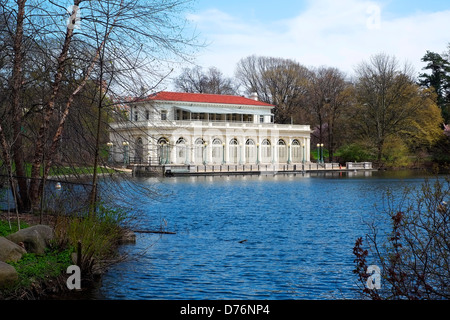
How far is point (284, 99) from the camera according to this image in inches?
2557

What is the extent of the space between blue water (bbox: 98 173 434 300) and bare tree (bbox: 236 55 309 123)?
1663 inches

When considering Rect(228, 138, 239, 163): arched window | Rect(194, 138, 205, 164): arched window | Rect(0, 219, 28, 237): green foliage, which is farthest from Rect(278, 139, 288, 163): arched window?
Rect(0, 219, 28, 237): green foliage

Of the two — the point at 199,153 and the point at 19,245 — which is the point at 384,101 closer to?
the point at 199,153

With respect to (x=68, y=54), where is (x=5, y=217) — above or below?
below

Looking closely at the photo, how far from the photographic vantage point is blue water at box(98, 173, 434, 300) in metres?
8.92

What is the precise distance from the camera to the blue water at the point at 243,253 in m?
8.92

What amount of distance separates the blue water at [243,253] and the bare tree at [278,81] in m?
42.2

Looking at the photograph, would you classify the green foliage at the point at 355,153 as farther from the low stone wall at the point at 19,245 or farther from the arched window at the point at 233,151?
the low stone wall at the point at 19,245

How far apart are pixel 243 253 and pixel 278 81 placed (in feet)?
175

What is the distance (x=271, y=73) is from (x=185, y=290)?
56.2 metres

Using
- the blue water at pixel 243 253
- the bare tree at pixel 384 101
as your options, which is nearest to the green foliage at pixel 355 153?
the bare tree at pixel 384 101

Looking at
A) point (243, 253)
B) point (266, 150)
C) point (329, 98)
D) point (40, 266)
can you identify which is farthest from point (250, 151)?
point (40, 266)
